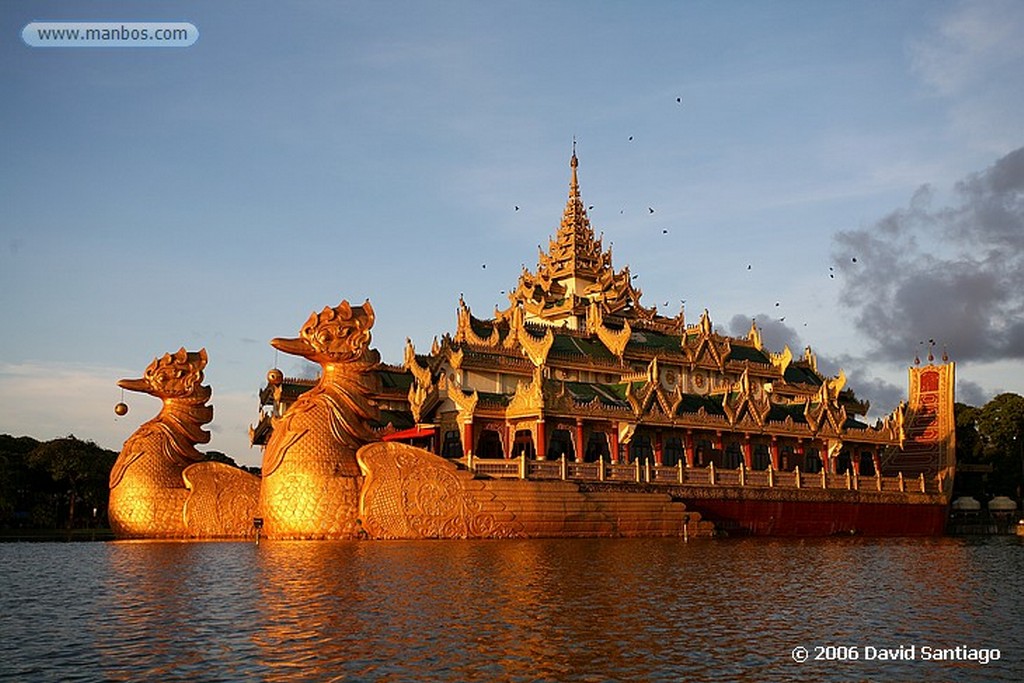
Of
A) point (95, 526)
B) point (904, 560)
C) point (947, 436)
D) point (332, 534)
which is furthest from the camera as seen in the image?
point (95, 526)

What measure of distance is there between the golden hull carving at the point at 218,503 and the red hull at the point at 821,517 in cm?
1536

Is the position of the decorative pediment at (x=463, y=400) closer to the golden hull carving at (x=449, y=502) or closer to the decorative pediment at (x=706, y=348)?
the golden hull carving at (x=449, y=502)

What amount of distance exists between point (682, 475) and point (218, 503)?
16341 mm

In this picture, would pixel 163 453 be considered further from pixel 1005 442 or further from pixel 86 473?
pixel 1005 442

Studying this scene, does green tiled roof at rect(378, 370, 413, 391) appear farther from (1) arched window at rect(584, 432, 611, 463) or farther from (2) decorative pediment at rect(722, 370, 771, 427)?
(2) decorative pediment at rect(722, 370, 771, 427)

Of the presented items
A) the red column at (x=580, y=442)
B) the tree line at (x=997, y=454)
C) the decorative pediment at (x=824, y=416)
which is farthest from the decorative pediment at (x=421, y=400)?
the tree line at (x=997, y=454)

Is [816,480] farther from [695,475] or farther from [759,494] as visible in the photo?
[695,475]

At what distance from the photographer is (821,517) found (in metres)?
43.9

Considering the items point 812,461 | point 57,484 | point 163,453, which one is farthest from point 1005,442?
point 57,484

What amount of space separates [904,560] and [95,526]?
4166 centimetres

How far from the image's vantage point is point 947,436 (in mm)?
51750

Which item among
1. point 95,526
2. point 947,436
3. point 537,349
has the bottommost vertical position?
point 95,526

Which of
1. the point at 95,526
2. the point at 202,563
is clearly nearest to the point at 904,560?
the point at 202,563

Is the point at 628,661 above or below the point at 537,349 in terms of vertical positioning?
below
